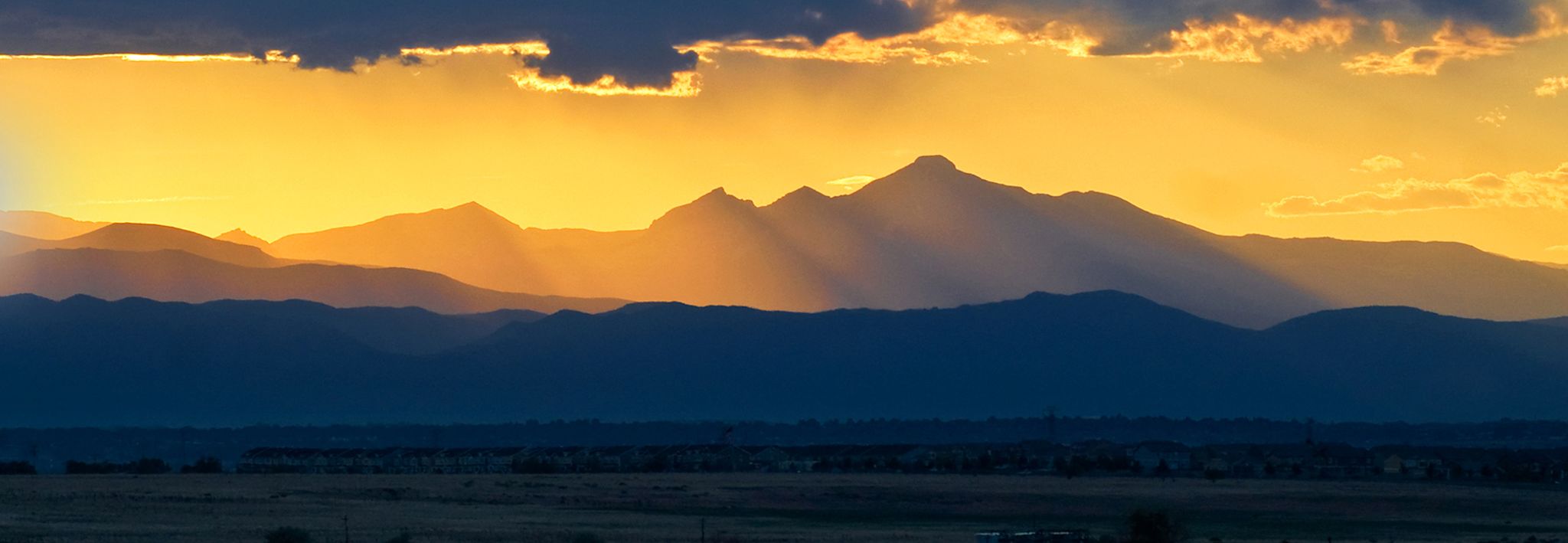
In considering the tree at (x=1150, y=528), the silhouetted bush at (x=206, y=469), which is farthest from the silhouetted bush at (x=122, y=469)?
the tree at (x=1150, y=528)

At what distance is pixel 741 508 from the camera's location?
94.3 m

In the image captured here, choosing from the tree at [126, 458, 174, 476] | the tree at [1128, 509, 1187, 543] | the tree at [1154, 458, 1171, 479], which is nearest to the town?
the tree at [1154, 458, 1171, 479]

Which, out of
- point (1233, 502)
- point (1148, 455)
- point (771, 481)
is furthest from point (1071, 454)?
point (1233, 502)

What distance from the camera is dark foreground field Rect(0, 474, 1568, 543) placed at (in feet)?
238

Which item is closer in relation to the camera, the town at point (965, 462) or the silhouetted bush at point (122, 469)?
the silhouetted bush at point (122, 469)

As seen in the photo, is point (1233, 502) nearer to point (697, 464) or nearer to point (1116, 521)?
point (1116, 521)

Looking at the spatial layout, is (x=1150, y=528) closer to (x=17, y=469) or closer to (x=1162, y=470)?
(x=1162, y=470)

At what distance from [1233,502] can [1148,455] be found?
7195 cm

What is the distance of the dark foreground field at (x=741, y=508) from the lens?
72.5m

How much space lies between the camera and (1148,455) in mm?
171375

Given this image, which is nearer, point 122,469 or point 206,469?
point 206,469

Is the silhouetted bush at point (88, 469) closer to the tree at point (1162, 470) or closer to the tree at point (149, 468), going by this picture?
the tree at point (149, 468)

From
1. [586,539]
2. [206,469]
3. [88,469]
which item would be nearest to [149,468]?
[88,469]

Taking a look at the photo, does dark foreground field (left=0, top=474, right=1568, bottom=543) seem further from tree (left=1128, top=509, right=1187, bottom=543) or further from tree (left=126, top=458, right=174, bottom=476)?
tree (left=126, top=458, right=174, bottom=476)
